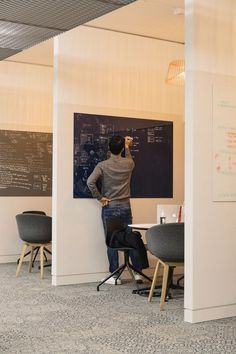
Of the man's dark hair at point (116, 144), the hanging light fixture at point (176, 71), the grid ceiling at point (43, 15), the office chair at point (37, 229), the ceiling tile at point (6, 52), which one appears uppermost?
the ceiling tile at point (6, 52)

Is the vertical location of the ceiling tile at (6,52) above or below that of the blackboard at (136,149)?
above

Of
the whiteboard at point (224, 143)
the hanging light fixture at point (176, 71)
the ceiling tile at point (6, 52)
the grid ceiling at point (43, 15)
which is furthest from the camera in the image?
the hanging light fixture at point (176, 71)

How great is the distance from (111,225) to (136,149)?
1446 millimetres

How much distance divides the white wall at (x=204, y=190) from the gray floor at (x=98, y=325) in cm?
26

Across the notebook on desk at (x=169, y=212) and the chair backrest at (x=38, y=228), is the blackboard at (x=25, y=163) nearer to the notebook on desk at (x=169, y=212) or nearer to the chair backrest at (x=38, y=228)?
the chair backrest at (x=38, y=228)

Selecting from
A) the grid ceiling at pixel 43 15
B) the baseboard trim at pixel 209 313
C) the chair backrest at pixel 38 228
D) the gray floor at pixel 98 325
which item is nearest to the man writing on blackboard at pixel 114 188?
the gray floor at pixel 98 325

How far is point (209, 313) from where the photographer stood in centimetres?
512

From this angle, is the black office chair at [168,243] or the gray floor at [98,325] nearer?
the gray floor at [98,325]

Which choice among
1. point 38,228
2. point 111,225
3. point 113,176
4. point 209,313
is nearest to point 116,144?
point 113,176

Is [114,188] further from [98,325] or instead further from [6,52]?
[98,325]

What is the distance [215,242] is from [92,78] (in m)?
3.08

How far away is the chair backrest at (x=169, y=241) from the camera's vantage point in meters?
5.41

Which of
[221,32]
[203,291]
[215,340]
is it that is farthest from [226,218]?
[221,32]

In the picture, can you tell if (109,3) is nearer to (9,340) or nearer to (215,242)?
(215,242)
